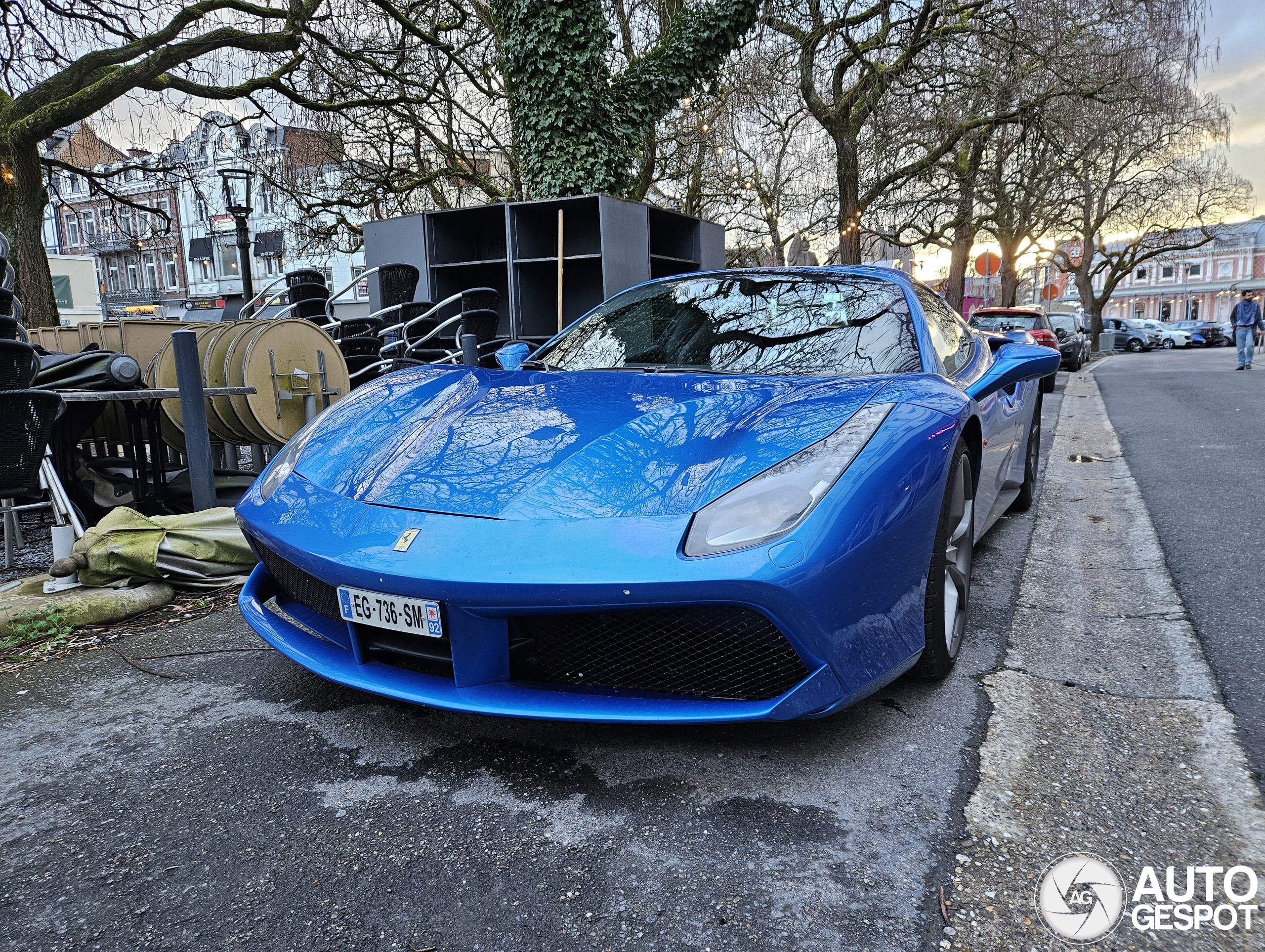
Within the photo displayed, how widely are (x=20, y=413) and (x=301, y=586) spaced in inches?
70.5

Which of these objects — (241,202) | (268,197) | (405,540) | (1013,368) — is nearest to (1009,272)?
(268,197)

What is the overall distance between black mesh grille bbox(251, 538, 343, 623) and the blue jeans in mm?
19853

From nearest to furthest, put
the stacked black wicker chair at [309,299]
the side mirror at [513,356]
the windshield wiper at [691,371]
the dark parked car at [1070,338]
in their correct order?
1. the windshield wiper at [691,371]
2. the side mirror at [513,356]
3. the stacked black wicker chair at [309,299]
4. the dark parked car at [1070,338]

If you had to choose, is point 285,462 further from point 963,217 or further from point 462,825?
point 963,217

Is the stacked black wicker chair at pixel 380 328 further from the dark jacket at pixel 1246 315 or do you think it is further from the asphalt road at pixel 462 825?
the dark jacket at pixel 1246 315

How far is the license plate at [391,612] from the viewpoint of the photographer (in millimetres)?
1803

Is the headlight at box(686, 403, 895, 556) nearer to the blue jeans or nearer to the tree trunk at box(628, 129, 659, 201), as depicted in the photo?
the tree trunk at box(628, 129, 659, 201)

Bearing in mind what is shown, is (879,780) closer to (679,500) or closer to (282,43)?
(679,500)

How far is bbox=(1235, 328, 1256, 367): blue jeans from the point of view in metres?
17.0

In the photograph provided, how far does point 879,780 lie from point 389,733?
1168mm

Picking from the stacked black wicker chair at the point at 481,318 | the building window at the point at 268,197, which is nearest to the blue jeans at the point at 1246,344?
the stacked black wicker chair at the point at 481,318

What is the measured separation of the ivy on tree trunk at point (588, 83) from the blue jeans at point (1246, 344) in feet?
42.2

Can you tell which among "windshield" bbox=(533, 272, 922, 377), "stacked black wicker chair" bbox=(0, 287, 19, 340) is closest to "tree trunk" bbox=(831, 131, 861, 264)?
"windshield" bbox=(533, 272, 922, 377)

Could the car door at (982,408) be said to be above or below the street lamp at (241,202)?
below
